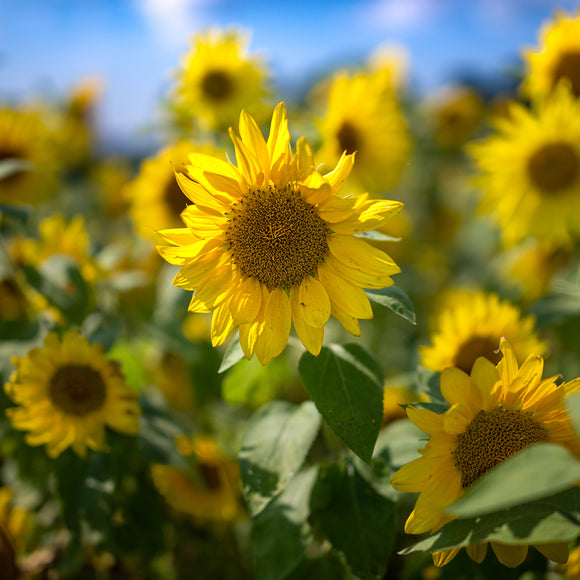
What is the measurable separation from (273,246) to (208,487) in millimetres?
1220

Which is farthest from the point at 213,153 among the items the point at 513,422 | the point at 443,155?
the point at 443,155

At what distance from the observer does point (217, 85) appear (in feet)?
7.66

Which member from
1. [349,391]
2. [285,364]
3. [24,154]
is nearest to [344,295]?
[349,391]

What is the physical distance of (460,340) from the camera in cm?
156

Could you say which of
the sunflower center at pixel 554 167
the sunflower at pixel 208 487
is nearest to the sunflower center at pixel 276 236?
the sunflower at pixel 208 487

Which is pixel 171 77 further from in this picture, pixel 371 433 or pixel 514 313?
pixel 371 433

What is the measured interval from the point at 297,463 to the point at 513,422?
18.0 inches

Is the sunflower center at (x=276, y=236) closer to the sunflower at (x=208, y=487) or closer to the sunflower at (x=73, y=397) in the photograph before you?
the sunflower at (x=73, y=397)

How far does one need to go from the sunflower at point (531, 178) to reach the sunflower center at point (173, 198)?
4.33 ft

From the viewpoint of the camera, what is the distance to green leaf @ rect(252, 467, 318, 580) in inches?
48.8

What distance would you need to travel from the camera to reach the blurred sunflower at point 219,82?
2281 mm

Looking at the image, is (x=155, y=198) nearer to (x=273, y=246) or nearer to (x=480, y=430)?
(x=273, y=246)

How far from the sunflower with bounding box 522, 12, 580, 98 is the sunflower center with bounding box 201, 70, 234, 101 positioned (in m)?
1.21

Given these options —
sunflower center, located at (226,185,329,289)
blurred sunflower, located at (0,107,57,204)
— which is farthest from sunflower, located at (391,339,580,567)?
blurred sunflower, located at (0,107,57,204)
